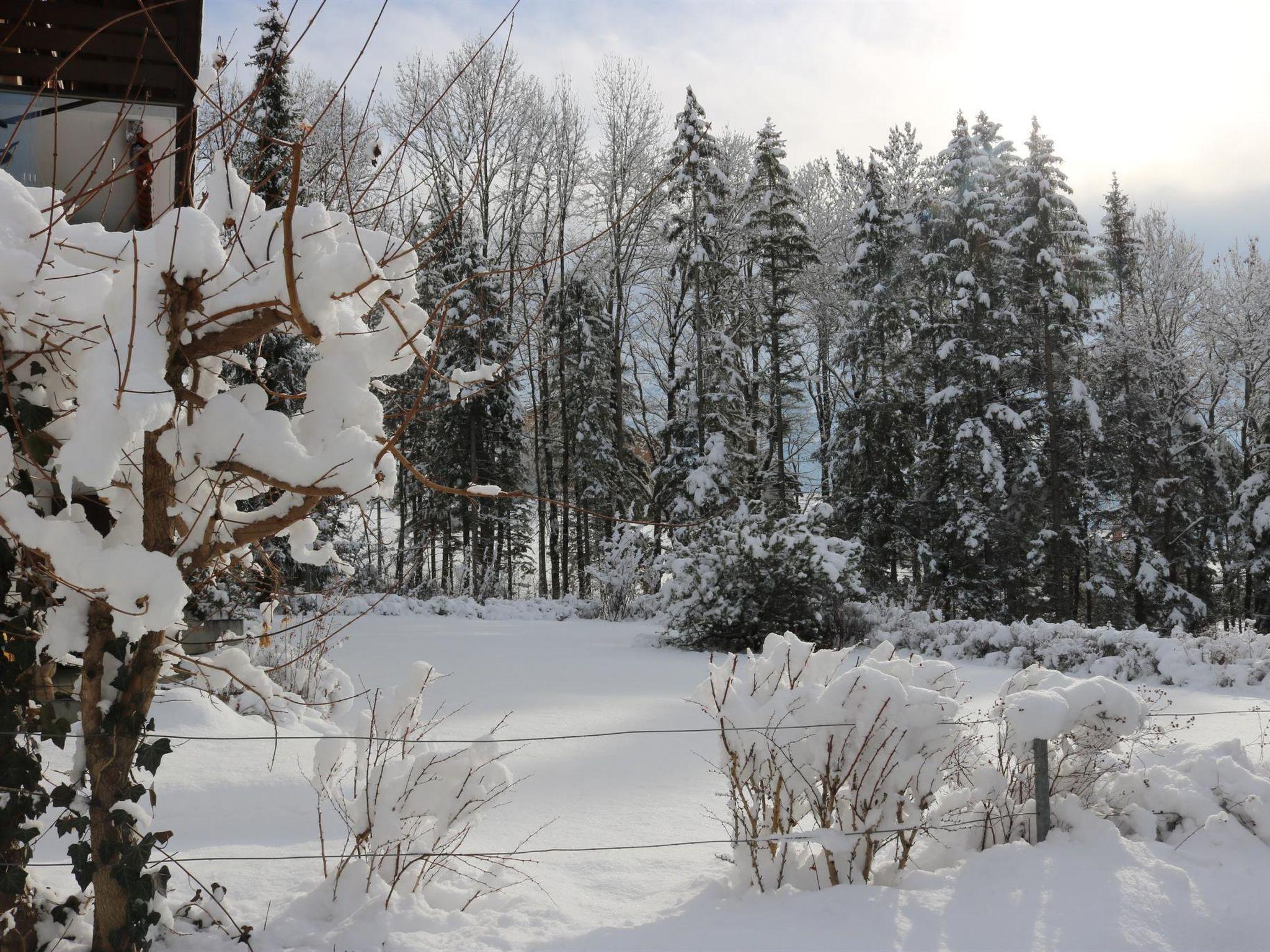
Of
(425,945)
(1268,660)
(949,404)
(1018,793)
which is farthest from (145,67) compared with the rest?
(949,404)

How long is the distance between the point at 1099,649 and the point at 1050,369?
12.1m

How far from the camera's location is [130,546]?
2.00 metres

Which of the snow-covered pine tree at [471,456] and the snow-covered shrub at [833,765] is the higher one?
the snow-covered pine tree at [471,456]

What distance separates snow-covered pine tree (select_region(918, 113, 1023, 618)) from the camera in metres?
18.3

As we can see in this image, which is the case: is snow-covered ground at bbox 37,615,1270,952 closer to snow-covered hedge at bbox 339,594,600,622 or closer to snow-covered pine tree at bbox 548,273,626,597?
snow-covered hedge at bbox 339,594,600,622

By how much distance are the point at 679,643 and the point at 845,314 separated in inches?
525

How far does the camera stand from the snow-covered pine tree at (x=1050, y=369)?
1848 cm

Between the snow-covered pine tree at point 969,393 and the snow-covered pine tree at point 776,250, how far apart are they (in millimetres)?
2895

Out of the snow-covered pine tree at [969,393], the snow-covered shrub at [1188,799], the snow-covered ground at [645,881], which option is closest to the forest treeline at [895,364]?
the snow-covered pine tree at [969,393]

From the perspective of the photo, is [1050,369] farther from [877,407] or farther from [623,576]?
[623,576]

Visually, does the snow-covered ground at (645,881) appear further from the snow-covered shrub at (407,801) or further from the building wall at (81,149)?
the building wall at (81,149)

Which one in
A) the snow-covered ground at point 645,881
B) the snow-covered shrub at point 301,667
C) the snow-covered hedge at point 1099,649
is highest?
the snow-covered shrub at point 301,667

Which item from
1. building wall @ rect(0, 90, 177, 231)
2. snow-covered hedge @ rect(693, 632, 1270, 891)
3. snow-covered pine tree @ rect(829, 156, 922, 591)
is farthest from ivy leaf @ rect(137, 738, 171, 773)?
snow-covered pine tree @ rect(829, 156, 922, 591)

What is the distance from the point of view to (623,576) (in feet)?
42.2
